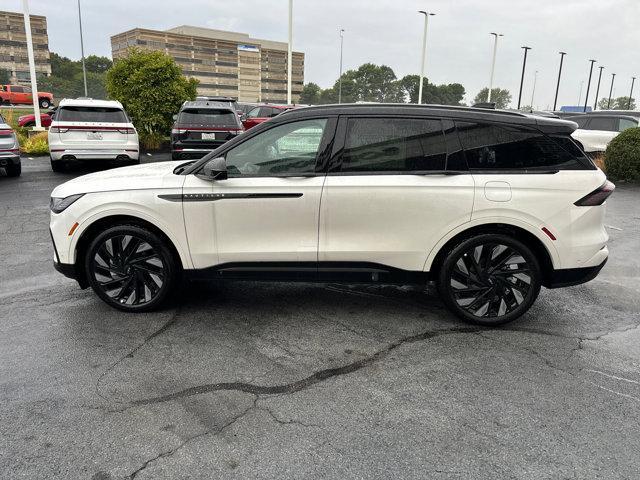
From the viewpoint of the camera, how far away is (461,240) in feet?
13.9

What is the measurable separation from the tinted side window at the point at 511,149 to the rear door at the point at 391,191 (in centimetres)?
13

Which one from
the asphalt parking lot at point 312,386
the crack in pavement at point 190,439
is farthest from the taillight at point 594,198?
the crack in pavement at point 190,439

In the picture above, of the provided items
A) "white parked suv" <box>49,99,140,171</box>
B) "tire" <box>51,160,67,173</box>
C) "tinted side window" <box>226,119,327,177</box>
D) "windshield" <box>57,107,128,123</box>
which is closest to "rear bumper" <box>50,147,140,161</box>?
"white parked suv" <box>49,99,140,171</box>

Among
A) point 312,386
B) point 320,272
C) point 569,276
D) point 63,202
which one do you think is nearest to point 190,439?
point 312,386

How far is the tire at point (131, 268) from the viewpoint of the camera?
14.2ft

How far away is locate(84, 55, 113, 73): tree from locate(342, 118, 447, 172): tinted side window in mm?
139984

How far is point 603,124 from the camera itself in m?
16.5

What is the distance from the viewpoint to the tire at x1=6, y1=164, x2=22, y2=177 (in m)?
11.6

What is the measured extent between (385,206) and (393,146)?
0.49 m

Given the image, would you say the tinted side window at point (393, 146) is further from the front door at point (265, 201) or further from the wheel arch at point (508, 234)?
the wheel arch at point (508, 234)

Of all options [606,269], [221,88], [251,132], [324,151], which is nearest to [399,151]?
[324,151]

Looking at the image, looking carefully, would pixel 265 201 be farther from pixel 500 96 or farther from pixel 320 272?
pixel 500 96

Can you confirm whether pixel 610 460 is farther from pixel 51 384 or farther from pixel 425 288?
pixel 51 384

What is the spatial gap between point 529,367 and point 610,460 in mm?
1020
